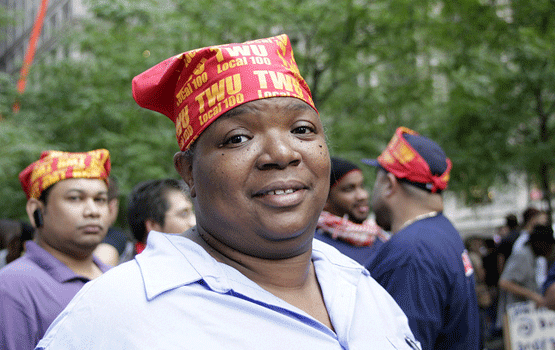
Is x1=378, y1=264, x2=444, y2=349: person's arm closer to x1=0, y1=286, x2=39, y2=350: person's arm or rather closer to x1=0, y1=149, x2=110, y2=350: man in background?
x1=0, y1=149, x2=110, y2=350: man in background

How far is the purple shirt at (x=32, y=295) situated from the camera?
2344mm

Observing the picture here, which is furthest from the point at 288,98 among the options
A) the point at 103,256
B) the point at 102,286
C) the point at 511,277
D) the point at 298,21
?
the point at 298,21

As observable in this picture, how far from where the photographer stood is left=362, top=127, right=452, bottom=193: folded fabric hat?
347 centimetres

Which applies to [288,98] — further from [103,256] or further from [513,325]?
[513,325]

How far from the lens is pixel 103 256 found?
173 inches

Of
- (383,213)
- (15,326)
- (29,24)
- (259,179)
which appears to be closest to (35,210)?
(15,326)

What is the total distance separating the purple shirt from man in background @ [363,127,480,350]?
1.67 metres

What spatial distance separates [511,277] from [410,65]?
5072 millimetres

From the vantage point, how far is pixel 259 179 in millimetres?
1493

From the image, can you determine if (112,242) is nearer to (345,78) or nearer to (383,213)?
(383,213)

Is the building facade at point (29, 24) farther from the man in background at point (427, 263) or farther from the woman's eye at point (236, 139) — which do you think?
the woman's eye at point (236, 139)

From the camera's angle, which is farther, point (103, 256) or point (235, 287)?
point (103, 256)

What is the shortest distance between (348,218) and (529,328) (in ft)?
9.46

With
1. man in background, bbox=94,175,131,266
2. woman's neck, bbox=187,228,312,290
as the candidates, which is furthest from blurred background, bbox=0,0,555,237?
woman's neck, bbox=187,228,312,290
